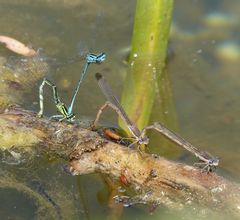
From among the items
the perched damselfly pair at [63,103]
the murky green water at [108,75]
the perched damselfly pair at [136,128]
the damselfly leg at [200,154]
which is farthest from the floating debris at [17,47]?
the damselfly leg at [200,154]

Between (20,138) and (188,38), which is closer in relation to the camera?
(20,138)

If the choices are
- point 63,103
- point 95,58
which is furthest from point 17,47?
point 63,103

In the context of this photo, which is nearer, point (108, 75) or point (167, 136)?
point (167, 136)

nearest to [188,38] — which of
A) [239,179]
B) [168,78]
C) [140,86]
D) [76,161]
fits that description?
[168,78]

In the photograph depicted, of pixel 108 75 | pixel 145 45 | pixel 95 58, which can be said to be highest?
pixel 145 45

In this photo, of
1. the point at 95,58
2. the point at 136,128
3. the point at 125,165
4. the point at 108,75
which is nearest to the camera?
the point at 125,165

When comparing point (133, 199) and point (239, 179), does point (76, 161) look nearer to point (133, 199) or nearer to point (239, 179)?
point (133, 199)

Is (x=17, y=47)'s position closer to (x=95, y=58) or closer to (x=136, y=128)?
(x=95, y=58)
